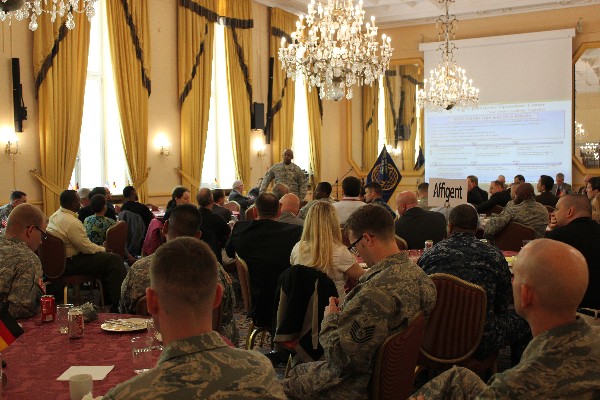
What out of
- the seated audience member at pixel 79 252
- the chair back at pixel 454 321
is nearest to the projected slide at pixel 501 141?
the seated audience member at pixel 79 252

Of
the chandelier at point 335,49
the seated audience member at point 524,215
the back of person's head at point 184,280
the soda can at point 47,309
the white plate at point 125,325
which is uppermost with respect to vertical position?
the chandelier at point 335,49

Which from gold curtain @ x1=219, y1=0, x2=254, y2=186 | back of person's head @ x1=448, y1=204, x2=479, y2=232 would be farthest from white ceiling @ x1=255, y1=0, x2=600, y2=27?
back of person's head @ x1=448, y1=204, x2=479, y2=232

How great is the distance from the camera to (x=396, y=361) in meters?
2.88

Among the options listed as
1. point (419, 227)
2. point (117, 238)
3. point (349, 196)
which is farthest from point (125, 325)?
point (349, 196)

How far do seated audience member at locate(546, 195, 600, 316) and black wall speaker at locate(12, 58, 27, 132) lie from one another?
7.48 meters

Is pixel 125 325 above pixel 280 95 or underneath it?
underneath

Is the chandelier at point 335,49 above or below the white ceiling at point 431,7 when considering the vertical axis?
below

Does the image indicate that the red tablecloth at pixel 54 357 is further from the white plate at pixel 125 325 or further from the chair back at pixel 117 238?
the chair back at pixel 117 238

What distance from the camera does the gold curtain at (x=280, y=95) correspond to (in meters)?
15.0

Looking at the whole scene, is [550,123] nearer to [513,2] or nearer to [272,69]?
[513,2]

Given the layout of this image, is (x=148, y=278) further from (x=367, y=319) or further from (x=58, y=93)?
(x=58, y=93)

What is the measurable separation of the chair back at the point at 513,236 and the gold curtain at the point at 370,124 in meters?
10.3

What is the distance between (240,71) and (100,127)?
12.4 ft

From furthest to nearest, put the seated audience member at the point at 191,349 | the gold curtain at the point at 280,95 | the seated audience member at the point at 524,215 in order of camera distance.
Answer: the gold curtain at the point at 280,95
the seated audience member at the point at 524,215
the seated audience member at the point at 191,349
